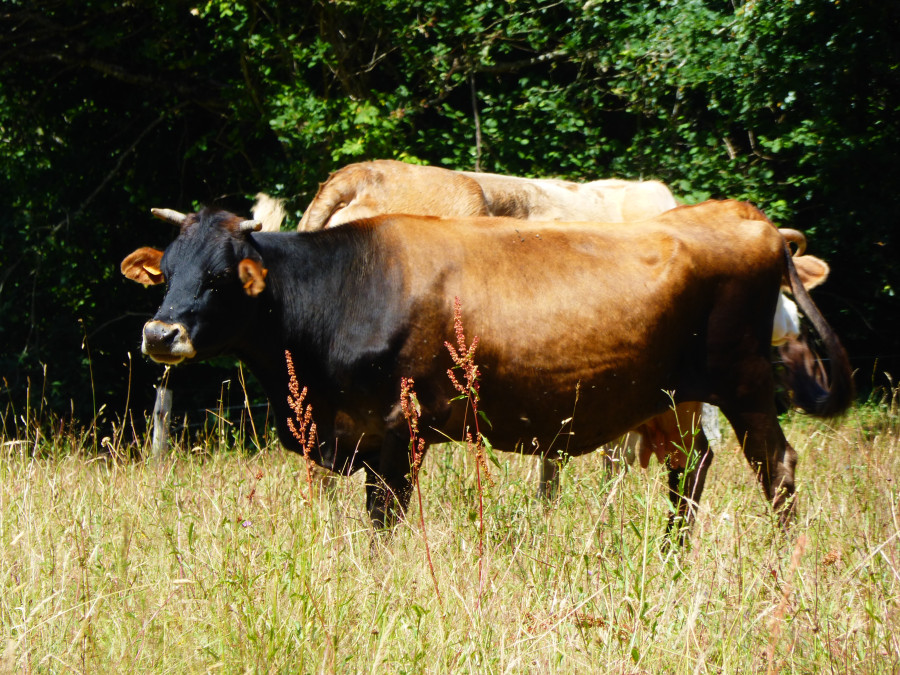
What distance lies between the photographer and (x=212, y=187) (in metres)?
10.6

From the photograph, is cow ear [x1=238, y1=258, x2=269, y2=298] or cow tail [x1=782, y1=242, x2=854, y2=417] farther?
cow tail [x1=782, y1=242, x2=854, y2=417]

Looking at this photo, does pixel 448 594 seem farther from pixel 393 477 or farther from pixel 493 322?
pixel 493 322

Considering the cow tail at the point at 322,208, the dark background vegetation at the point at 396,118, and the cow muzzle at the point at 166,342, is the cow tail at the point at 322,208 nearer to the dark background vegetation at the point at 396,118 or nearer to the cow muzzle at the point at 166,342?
the cow muzzle at the point at 166,342

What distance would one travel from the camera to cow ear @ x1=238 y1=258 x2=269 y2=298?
4.50 m

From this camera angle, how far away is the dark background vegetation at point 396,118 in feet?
26.3

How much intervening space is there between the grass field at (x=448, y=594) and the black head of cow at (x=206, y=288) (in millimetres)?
666

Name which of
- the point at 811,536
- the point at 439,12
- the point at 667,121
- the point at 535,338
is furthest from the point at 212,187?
the point at 811,536

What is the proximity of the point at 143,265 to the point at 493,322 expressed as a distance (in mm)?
1794

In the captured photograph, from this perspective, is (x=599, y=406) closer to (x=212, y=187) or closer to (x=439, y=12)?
(x=439, y=12)

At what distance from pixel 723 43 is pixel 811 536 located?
5086mm

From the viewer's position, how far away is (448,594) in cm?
331

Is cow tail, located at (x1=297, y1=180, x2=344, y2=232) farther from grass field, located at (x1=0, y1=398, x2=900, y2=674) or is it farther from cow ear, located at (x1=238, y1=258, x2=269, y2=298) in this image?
grass field, located at (x1=0, y1=398, x2=900, y2=674)

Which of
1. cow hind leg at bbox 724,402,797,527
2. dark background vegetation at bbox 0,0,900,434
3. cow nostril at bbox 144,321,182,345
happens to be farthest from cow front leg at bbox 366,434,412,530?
dark background vegetation at bbox 0,0,900,434

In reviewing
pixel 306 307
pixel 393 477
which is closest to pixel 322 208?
pixel 306 307
